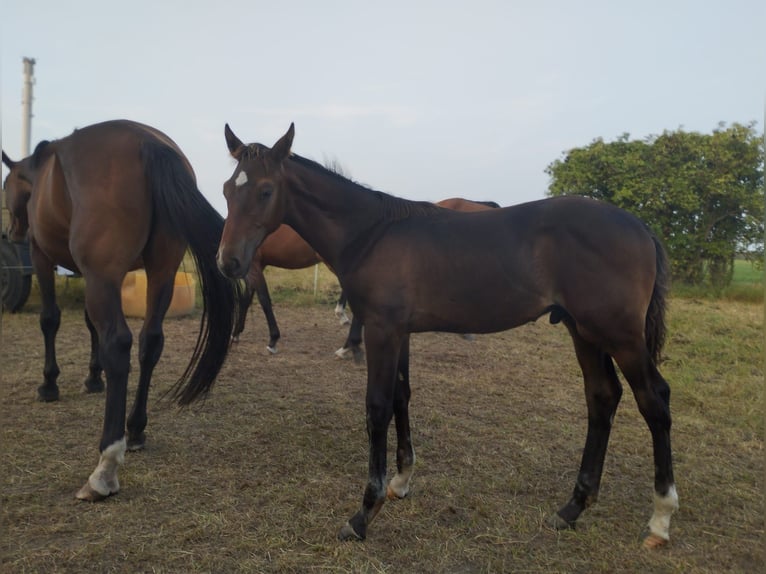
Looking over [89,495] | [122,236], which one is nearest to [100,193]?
[122,236]

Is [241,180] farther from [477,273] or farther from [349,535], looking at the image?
[349,535]

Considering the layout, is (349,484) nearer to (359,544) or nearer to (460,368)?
(359,544)

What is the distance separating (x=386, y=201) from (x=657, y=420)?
1725 millimetres

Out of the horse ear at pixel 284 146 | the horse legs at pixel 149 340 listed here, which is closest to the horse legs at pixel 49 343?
the horse legs at pixel 149 340

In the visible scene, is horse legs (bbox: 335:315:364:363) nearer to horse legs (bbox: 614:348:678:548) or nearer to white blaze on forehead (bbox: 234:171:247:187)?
white blaze on forehead (bbox: 234:171:247:187)

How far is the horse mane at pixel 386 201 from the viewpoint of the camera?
9.48ft

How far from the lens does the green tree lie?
13.1 m

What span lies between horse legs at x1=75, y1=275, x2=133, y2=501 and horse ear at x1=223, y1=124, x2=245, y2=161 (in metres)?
1.02

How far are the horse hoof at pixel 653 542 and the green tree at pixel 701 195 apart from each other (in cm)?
1221

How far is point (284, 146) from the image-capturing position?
2680mm

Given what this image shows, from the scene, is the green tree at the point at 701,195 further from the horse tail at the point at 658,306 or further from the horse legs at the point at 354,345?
the horse tail at the point at 658,306

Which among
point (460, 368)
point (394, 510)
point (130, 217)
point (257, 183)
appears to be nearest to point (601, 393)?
point (394, 510)

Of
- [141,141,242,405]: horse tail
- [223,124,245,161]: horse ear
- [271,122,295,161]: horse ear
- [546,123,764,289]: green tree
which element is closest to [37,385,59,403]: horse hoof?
[141,141,242,405]: horse tail

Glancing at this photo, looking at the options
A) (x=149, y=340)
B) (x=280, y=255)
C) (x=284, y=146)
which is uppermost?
(x=284, y=146)
